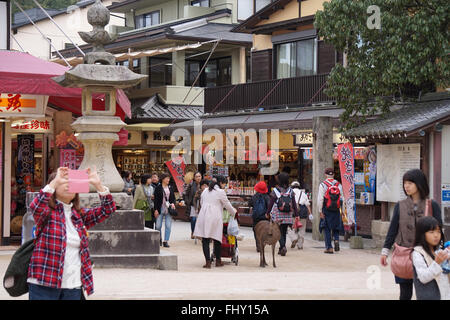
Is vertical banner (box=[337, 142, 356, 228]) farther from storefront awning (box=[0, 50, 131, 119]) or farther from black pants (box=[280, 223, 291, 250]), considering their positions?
storefront awning (box=[0, 50, 131, 119])

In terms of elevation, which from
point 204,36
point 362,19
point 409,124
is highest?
point 204,36

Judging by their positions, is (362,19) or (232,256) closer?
(232,256)

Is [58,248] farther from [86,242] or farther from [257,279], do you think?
[257,279]

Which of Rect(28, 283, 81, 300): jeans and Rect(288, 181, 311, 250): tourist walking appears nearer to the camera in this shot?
Rect(28, 283, 81, 300): jeans

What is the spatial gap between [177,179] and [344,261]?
1193 cm

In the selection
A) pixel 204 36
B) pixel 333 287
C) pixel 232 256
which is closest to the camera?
pixel 333 287

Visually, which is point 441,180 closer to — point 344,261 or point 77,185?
point 344,261

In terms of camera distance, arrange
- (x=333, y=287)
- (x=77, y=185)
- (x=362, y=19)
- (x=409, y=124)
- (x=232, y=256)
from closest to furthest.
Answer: (x=77, y=185) → (x=333, y=287) → (x=232, y=256) → (x=409, y=124) → (x=362, y=19)

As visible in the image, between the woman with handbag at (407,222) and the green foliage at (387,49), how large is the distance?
9.44 m

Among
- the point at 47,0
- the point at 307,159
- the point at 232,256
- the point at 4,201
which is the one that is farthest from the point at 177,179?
the point at 47,0

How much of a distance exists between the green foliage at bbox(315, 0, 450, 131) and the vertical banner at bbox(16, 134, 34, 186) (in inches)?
308

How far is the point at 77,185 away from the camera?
6184mm

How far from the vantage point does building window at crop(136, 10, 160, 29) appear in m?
38.6

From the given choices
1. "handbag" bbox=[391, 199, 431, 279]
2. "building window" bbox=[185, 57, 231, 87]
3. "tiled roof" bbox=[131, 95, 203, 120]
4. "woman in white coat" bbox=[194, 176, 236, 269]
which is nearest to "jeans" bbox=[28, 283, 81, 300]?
"handbag" bbox=[391, 199, 431, 279]
